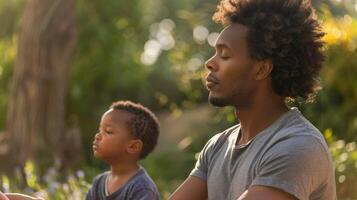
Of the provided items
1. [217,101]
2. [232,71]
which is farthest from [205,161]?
[232,71]

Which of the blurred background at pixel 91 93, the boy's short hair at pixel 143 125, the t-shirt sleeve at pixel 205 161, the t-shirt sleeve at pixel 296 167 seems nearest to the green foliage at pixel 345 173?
the blurred background at pixel 91 93

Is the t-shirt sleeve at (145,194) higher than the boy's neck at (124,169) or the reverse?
the reverse

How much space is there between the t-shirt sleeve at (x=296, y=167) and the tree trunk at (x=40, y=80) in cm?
632

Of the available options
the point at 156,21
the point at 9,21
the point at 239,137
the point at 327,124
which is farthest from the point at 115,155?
the point at 156,21

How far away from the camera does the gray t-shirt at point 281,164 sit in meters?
2.86

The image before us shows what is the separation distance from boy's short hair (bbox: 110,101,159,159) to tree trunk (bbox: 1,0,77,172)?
469cm

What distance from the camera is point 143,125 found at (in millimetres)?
4422

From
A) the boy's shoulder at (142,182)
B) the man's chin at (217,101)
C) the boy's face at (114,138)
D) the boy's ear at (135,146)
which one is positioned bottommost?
the boy's shoulder at (142,182)

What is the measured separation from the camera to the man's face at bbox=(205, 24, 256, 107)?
10.5ft

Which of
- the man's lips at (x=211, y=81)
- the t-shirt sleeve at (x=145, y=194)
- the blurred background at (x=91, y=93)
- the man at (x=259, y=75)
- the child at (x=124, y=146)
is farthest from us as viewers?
the blurred background at (x=91, y=93)

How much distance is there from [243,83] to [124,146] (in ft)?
4.24

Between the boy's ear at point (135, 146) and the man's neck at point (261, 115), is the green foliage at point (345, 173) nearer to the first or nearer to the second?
the boy's ear at point (135, 146)

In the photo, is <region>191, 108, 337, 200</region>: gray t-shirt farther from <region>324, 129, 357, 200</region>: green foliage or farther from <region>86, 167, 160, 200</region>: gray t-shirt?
<region>324, 129, 357, 200</region>: green foliage

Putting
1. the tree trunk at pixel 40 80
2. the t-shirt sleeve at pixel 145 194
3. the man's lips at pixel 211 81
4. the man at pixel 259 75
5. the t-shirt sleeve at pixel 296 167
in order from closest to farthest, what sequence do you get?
the t-shirt sleeve at pixel 296 167, the man at pixel 259 75, the man's lips at pixel 211 81, the t-shirt sleeve at pixel 145 194, the tree trunk at pixel 40 80
